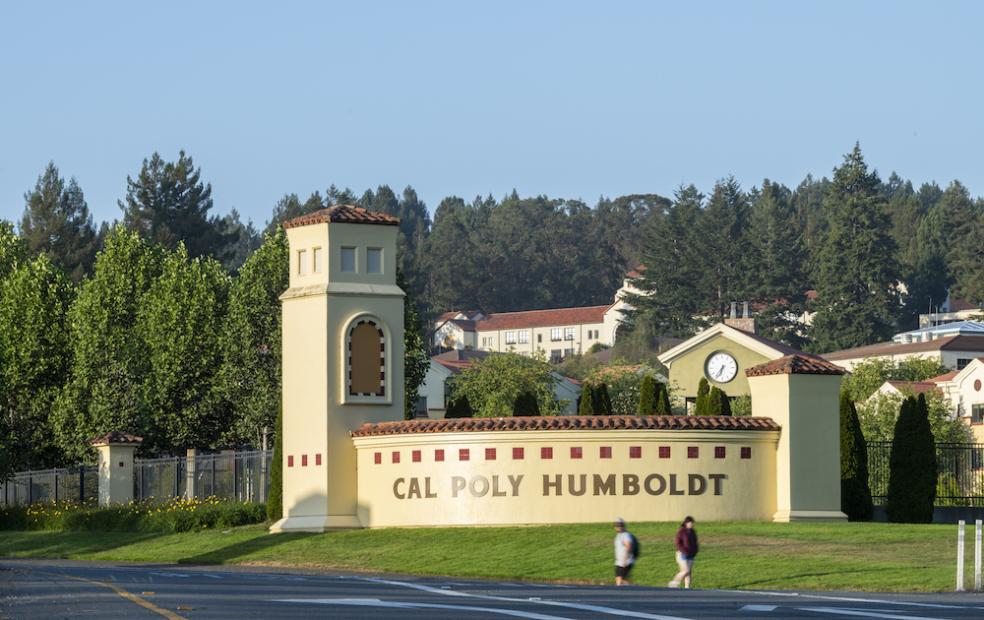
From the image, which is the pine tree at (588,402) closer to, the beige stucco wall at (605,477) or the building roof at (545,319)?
the beige stucco wall at (605,477)

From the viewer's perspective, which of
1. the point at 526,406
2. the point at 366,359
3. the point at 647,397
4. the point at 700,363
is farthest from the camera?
the point at 700,363

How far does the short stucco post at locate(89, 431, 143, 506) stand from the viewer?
195ft

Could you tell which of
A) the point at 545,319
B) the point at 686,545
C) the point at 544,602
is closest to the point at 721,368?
the point at 686,545

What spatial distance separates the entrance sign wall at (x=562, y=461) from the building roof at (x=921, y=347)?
93.1 meters

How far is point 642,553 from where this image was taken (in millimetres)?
36875

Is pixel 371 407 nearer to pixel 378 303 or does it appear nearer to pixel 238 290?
pixel 378 303

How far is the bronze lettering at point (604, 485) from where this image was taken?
4197 centimetres

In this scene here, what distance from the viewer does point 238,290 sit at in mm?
69625

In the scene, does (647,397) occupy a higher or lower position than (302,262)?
lower

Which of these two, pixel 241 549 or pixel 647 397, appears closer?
pixel 241 549

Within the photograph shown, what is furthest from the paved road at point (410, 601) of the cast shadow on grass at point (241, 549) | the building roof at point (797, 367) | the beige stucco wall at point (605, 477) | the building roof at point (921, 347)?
the building roof at point (921, 347)

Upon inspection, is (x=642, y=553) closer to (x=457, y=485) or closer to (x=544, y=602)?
(x=457, y=485)

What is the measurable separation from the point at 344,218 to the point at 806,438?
486 inches

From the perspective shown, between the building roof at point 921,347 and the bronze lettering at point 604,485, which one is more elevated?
the building roof at point 921,347
